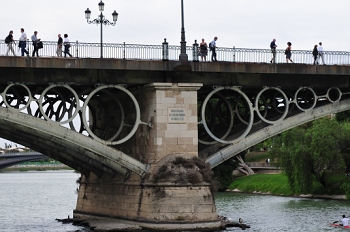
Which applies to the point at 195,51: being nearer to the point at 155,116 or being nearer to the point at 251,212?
the point at 155,116

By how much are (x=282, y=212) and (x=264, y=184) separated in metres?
27.0

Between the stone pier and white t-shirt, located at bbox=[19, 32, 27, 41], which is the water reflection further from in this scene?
white t-shirt, located at bbox=[19, 32, 27, 41]

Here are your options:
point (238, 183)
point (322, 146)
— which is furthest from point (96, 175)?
point (238, 183)

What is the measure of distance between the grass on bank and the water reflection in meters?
2.55

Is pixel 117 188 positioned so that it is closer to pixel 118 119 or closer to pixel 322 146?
pixel 118 119

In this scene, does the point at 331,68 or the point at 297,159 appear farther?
the point at 297,159

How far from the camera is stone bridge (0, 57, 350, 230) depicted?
134 feet

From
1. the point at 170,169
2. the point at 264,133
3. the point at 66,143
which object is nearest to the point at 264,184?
the point at 264,133

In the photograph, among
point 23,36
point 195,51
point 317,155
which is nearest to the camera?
point 23,36

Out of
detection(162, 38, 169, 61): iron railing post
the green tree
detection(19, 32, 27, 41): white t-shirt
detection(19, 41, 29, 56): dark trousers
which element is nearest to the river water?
the green tree

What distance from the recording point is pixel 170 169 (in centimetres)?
4194

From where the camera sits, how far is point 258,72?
4425cm

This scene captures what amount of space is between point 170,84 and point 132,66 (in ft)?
6.13

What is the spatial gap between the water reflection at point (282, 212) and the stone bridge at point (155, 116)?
152 inches
